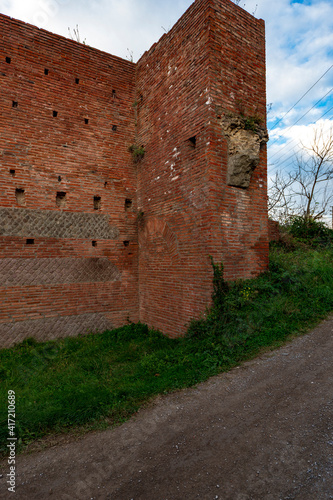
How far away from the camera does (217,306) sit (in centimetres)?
526

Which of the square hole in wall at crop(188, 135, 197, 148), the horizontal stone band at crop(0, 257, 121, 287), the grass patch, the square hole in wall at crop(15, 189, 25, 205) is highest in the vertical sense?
the square hole in wall at crop(188, 135, 197, 148)

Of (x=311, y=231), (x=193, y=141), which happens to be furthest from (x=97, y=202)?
(x=311, y=231)

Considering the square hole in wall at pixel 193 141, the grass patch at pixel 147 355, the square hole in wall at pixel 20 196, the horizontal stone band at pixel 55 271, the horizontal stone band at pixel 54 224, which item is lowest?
the grass patch at pixel 147 355

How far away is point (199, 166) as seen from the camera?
5.70m

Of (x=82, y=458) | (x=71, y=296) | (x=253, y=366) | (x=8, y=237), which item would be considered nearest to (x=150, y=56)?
(x=8, y=237)

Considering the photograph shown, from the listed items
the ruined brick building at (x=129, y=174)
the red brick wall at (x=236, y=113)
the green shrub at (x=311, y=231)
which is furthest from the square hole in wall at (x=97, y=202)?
the green shrub at (x=311, y=231)

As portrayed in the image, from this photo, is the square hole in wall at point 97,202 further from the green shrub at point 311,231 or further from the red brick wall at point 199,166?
the green shrub at point 311,231

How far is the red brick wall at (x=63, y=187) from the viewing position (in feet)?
20.4

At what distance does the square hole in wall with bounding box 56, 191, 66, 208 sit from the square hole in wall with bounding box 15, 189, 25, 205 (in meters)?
0.76

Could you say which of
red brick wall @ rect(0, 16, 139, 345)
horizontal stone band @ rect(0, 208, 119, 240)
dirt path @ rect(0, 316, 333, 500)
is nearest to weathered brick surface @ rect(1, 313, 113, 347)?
red brick wall @ rect(0, 16, 139, 345)

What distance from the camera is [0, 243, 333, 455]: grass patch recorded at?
3570 mm

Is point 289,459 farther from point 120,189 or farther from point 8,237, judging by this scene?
point 120,189

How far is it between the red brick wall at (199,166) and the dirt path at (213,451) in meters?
2.16

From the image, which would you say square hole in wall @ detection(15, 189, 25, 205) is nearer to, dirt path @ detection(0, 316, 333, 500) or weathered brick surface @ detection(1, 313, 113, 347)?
weathered brick surface @ detection(1, 313, 113, 347)
